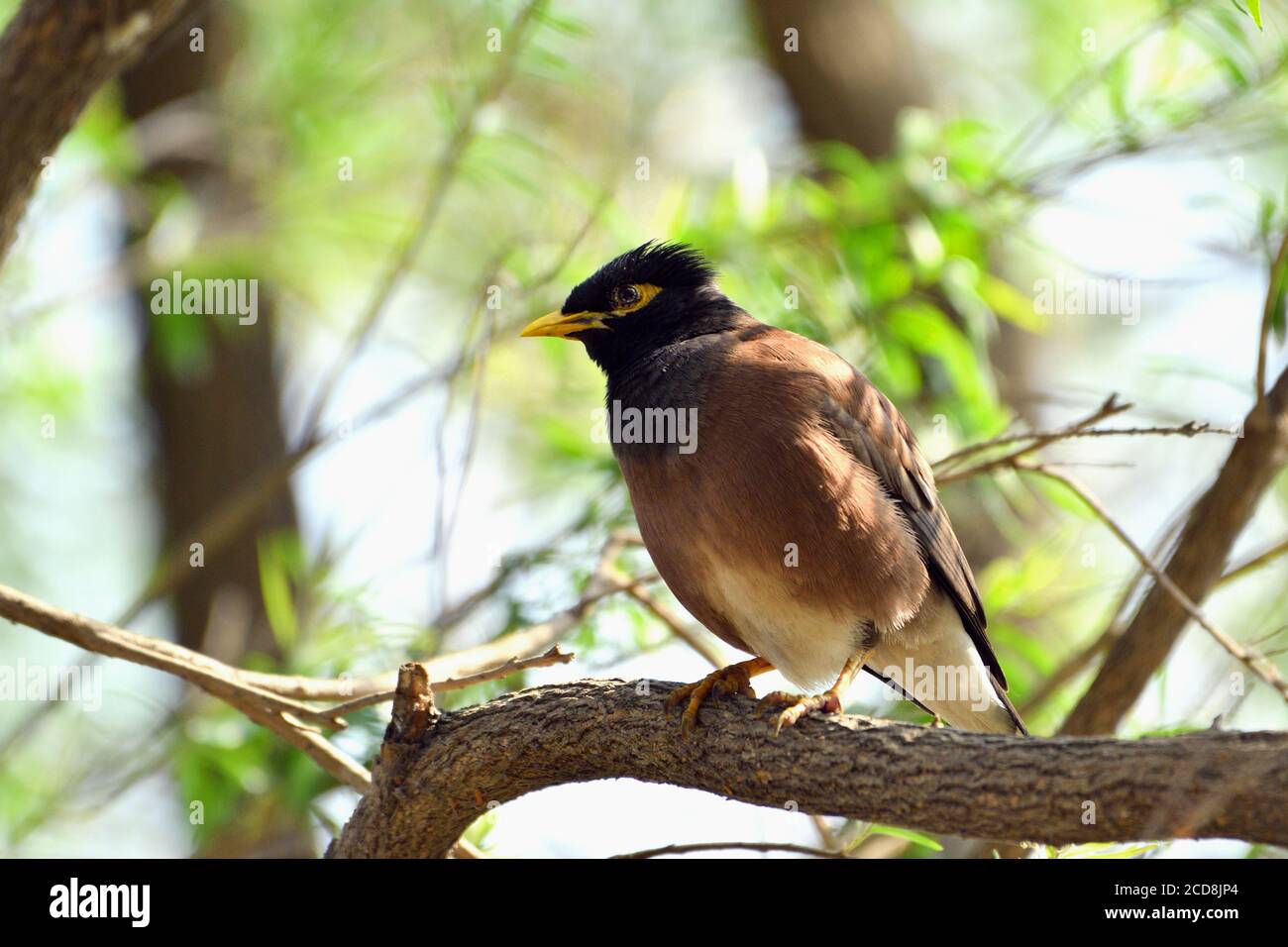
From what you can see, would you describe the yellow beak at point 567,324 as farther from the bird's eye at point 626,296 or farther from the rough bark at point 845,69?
the rough bark at point 845,69

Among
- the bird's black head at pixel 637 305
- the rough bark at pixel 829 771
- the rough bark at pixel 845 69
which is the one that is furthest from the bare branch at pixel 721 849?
the rough bark at pixel 845 69

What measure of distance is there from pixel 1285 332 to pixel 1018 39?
648 centimetres

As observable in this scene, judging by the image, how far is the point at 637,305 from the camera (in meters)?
4.83

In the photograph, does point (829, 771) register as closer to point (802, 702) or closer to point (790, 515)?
point (802, 702)

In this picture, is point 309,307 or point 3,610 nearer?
point 3,610

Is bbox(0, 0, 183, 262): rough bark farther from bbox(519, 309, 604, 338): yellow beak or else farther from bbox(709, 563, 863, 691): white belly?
bbox(709, 563, 863, 691): white belly

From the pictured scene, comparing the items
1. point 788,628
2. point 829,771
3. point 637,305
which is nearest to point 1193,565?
point 788,628

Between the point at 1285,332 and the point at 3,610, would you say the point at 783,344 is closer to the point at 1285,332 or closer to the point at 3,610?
the point at 1285,332

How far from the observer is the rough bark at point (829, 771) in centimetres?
248

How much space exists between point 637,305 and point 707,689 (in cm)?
176

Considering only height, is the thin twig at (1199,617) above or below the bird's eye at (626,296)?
below
